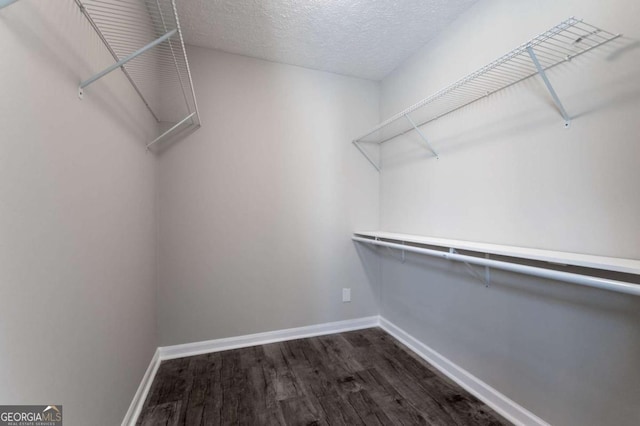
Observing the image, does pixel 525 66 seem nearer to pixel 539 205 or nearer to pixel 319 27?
pixel 539 205

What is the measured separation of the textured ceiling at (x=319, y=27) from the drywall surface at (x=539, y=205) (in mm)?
212

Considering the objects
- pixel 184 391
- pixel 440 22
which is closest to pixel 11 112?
pixel 184 391

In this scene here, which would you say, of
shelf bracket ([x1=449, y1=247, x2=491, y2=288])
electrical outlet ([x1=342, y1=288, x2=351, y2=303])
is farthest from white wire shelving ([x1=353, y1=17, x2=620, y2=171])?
electrical outlet ([x1=342, y1=288, x2=351, y2=303])

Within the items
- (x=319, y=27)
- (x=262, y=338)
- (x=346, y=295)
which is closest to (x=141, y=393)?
(x=262, y=338)

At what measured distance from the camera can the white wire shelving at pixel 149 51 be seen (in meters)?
0.91

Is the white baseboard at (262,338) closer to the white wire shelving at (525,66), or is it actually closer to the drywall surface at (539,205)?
the drywall surface at (539,205)

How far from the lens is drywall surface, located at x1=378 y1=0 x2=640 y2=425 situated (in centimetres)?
97

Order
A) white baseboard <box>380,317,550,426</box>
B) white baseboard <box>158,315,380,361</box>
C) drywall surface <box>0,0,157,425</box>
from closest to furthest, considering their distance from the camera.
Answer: drywall surface <box>0,0,157,425</box> → white baseboard <box>380,317,550,426</box> → white baseboard <box>158,315,380,361</box>

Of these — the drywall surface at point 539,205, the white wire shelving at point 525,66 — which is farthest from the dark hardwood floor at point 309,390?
the white wire shelving at point 525,66

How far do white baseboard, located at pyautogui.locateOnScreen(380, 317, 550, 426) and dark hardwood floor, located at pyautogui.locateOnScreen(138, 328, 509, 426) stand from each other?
0.15ft

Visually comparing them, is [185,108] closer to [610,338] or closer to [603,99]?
[603,99]

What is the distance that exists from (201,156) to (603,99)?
2293mm

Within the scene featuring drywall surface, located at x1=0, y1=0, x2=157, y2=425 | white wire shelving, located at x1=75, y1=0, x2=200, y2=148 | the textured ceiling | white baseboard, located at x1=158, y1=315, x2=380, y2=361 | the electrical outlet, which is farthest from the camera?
the electrical outlet

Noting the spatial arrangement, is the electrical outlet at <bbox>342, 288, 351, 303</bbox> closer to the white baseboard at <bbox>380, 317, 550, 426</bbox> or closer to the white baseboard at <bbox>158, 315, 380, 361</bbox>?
the white baseboard at <bbox>158, 315, 380, 361</bbox>
